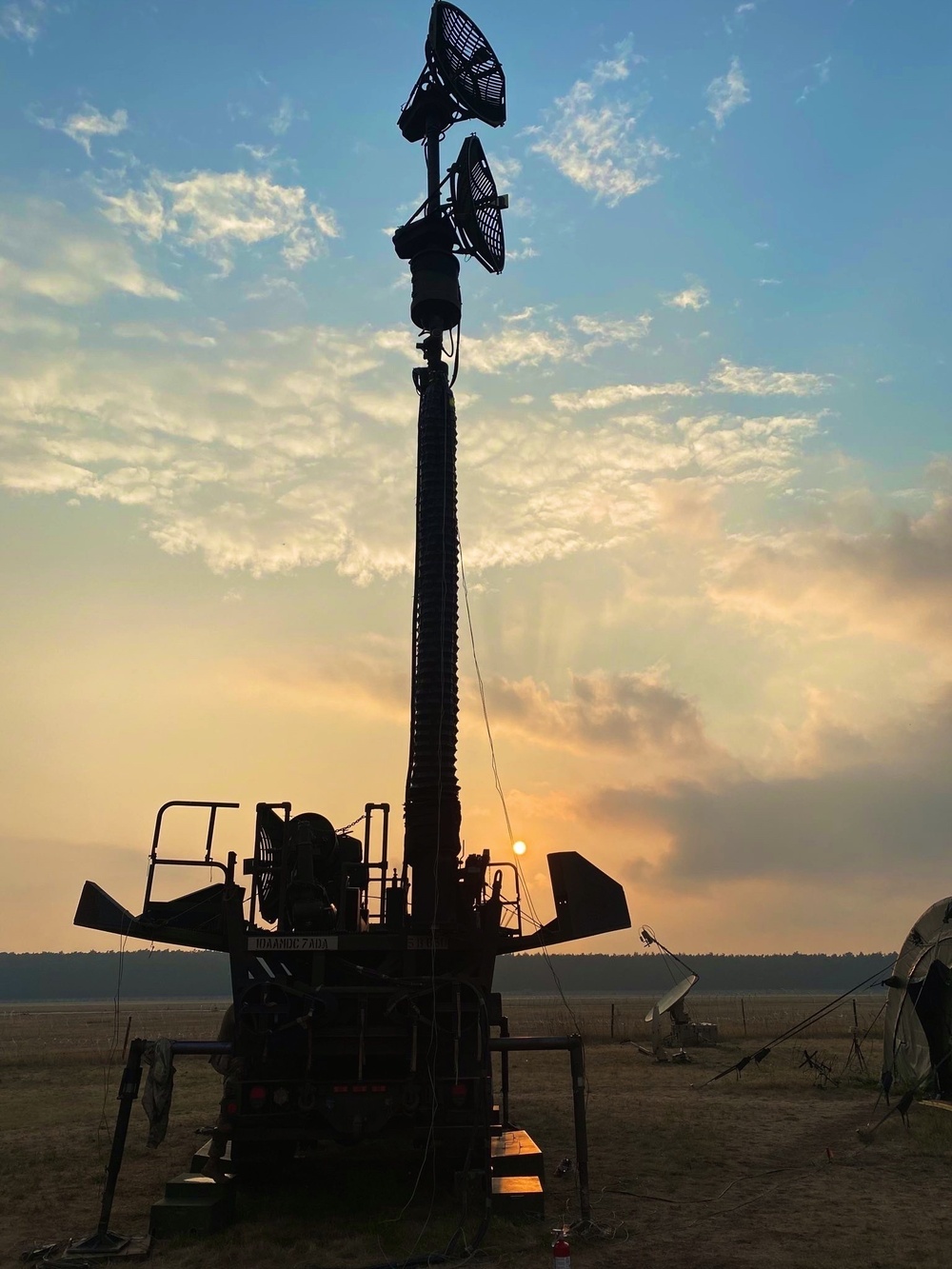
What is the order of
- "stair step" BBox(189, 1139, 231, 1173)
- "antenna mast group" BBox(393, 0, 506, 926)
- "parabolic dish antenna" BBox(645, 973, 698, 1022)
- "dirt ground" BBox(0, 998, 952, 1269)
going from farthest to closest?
"parabolic dish antenna" BBox(645, 973, 698, 1022), "antenna mast group" BBox(393, 0, 506, 926), "stair step" BBox(189, 1139, 231, 1173), "dirt ground" BBox(0, 998, 952, 1269)

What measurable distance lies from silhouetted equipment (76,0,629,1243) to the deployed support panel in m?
0.02

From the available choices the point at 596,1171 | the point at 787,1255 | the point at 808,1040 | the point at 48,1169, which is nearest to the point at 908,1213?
the point at 787,1255

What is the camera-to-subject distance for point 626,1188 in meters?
11.9

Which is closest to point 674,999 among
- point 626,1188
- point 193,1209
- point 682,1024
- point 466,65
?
point 682,1024

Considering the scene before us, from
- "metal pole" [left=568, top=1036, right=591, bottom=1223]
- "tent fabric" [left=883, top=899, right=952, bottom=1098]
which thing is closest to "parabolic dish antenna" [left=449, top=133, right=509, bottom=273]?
"metal pole" [left=568, top=1036, right=591, bottom=1223]

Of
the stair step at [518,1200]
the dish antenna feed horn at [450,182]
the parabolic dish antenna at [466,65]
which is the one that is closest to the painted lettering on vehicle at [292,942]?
the stair step at [518,1200]

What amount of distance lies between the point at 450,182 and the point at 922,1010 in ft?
56.7

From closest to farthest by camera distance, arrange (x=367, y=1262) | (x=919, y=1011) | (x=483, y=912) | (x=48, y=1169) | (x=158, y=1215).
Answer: (x=367, y=1262) < (x=158, y=1215) < (x=483, y=912) < (x=48, y=1169) < (x=919, y=1011)

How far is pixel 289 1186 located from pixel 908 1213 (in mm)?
7050

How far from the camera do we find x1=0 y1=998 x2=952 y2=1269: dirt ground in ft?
30.1

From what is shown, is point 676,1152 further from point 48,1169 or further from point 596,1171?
point 48,1169

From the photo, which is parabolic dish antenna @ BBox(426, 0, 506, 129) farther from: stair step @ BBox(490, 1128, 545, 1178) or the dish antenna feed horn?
stair step @ BBox(490, 1128, 545, 1178)

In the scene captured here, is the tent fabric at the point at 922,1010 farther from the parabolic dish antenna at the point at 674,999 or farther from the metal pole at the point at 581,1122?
the parabolic dish antenna at the point at 674,999

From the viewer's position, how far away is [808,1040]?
35000 mm
